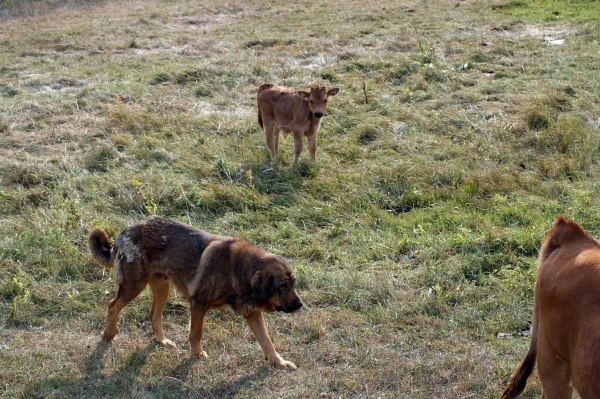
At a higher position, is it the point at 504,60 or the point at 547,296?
the point at 547,296

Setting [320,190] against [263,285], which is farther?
[320,190]

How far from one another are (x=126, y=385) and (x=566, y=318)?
3.47 meters

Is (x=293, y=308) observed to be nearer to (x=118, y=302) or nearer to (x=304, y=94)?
(x=118, y=302)

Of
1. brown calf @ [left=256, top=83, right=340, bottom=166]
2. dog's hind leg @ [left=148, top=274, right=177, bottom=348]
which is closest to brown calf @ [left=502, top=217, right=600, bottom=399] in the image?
dog's hind leg @ [left=148, top=274, right=177, bottom=348]

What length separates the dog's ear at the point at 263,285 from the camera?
244 inches

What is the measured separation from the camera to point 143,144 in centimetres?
1174

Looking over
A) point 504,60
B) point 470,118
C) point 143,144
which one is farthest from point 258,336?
point 504,60

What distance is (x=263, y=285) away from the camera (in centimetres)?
620

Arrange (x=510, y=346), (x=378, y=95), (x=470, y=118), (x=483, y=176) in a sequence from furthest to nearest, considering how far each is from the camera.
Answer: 1. (x=378, y=95)
2. (x=470, y=118)
3. (x=483, y=176)
4. (x=510, y=346)

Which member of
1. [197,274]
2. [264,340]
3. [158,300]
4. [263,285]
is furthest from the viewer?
[158,300]

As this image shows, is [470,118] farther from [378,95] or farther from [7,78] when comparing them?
[7,78]

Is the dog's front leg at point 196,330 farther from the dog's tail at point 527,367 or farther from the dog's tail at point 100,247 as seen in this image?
the dog's tail at point 527,367

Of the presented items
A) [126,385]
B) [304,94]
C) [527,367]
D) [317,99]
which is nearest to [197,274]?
[126,385]

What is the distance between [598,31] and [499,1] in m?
4.80
